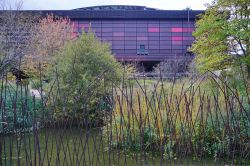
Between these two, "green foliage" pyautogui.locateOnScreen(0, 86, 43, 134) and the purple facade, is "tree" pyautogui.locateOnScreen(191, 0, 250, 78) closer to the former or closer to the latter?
"green foliage" pyautogui.locateOnScreen(0, 86, 43, 134)

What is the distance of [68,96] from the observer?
35.7 feet

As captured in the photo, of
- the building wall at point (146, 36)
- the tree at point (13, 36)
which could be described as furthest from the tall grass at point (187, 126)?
the building wall at point (146, 36)

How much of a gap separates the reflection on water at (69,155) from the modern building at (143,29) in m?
34.5

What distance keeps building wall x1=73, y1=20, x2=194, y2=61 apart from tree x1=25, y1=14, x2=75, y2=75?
17060 millimetres

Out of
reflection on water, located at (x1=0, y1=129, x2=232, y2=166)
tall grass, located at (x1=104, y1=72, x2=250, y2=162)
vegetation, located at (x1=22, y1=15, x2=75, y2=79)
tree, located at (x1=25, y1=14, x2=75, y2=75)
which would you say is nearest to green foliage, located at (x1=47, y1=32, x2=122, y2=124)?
reflection on water, located at (x1=0, y1=129, x2=232, y2=166)

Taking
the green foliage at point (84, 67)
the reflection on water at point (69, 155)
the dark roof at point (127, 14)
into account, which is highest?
the dark roof at point (127, 14)

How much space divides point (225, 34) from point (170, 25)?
33081 millimetres

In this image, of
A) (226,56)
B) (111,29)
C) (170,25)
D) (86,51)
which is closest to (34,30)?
(86,51)

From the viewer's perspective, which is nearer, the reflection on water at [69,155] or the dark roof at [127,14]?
the reflection on water at [69,155]

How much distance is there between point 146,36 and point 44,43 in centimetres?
2292

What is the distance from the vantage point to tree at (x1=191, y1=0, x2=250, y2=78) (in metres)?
12.0

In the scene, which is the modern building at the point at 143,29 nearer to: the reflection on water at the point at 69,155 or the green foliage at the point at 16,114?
the green foliage at the point at 16,114

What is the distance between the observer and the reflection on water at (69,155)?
14.2ft

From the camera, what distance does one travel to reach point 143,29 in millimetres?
44406
